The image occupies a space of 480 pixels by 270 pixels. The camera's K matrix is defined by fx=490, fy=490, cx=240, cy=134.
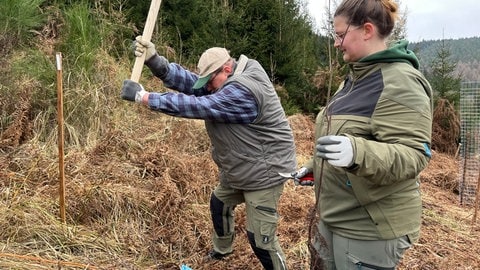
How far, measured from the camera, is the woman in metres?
1.57

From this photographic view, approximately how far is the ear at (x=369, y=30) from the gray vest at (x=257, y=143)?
1.13m

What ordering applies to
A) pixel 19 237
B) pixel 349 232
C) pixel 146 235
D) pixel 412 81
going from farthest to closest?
pixel 146 235, pixel 19 237, pixel 349 232, pixel 412 81

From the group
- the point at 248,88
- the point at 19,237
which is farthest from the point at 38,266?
the point at 248,88

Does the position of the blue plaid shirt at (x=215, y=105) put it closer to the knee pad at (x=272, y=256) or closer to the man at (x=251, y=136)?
the man at (x=251, y=136)

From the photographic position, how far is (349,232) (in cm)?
189

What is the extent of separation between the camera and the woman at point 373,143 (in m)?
1.57

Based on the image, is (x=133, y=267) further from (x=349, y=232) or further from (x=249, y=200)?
(x=349, y=232)

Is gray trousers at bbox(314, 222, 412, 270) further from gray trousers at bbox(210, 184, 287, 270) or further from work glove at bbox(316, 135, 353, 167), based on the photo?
gray trousers at bbox(210, 184, 287, 270)

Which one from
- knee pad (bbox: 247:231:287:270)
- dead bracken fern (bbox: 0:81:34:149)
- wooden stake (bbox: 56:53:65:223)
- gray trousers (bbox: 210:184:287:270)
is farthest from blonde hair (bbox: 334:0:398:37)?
dead bracken fern (bbox: 0:81:34:149)

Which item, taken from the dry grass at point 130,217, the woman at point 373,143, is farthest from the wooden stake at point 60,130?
the woman at point 373,143

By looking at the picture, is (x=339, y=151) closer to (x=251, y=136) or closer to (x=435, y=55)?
(x=251, y=136)

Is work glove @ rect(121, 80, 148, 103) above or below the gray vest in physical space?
above

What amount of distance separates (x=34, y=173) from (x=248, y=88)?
226 centimetres

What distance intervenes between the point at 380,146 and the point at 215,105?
127 centimetres
